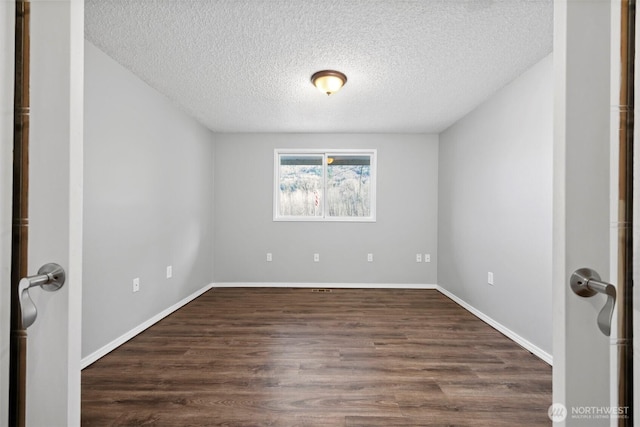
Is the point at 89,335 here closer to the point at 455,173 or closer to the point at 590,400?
the point at 590,400

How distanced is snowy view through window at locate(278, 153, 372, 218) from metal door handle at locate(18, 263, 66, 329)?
4053 mm

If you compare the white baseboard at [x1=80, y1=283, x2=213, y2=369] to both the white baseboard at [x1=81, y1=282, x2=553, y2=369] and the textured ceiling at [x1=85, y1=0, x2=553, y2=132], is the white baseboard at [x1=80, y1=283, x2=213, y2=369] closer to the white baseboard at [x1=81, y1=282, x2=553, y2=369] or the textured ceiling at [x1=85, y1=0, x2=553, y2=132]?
the white baseboard at [x1=81, y1=282, x2=553, y2=369]

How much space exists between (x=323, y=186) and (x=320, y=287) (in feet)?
5.02

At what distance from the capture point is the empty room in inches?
26.2

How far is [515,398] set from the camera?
1.78 m

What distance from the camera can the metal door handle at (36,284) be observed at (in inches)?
23.5

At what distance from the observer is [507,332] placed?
9.02 feet

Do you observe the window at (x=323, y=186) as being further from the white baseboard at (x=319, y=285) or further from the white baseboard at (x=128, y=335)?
the white baseboard at (x=128, y=335)

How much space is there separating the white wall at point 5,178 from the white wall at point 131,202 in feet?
5.69

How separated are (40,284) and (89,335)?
1980 millimetres

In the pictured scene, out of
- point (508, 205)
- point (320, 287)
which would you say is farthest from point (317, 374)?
point (320, 287)

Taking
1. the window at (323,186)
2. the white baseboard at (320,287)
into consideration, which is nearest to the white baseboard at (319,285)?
the white baseboard at (320,287)

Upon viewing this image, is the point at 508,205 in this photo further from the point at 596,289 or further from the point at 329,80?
the point at 596,289

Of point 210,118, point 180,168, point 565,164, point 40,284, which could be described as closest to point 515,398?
point 565,164
